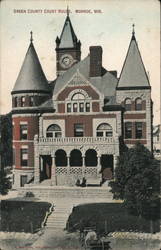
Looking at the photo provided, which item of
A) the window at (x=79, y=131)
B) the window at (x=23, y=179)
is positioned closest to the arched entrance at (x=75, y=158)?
the window at (x=79, y=131)

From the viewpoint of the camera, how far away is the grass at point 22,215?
20.1m

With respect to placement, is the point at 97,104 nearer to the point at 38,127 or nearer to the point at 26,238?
the point at 38,127

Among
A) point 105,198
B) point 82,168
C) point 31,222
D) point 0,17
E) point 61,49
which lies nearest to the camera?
point 0,17

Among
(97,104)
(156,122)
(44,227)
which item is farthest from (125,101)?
(44,227)

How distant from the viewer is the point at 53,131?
80.3 ft

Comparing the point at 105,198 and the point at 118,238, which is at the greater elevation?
the point at 105,198

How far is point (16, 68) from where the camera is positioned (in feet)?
67.5

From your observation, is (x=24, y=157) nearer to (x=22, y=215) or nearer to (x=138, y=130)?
(x=22, y=215)

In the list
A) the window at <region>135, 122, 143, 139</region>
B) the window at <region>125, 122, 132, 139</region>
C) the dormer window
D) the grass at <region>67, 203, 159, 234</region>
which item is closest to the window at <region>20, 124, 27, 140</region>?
the dormer window

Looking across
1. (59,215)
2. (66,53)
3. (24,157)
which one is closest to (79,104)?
(66,53)

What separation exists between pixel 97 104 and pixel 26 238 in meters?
8.71

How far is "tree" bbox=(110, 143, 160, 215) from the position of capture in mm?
19953

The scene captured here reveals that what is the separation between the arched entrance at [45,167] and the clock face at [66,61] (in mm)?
5713

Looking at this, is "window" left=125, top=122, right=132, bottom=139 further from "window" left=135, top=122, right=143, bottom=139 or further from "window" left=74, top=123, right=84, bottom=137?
"window" left=74, top=123, right=84, bottom=137
